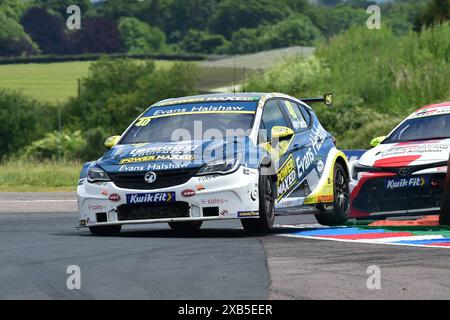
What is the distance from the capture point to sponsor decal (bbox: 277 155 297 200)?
13.2 meters

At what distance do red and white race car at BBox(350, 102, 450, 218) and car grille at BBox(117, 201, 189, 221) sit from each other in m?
3.00

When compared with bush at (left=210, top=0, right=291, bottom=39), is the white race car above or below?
above

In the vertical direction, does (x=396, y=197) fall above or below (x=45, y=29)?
above

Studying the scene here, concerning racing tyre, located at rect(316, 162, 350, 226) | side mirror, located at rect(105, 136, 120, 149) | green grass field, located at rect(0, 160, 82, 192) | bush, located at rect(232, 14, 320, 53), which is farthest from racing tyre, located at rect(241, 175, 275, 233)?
bush, located at rect(232, 14, 320, 53)

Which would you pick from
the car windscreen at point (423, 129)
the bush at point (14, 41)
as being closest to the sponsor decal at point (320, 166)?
the car windscreen at point (423, 129)

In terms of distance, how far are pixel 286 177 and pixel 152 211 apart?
167 cm

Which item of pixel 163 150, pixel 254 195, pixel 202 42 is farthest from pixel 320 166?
pixel 202 42

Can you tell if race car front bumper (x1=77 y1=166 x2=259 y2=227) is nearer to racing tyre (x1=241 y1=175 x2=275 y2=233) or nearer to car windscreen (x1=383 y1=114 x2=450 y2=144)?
racing tyre (x1=241 y1=175 x2=275 y2=233)

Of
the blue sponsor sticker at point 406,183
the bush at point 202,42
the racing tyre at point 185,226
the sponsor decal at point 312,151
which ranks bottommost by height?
the bush at point 202,42

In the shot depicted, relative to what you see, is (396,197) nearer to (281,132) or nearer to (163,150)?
(281,132)

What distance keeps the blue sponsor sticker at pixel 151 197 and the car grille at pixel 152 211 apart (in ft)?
0.16

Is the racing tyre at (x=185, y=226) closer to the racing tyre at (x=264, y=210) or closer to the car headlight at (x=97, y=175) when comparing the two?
the racing tyre at (x=264, y=210)

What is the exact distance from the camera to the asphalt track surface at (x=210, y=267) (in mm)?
8258

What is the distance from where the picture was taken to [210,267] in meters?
9.70
